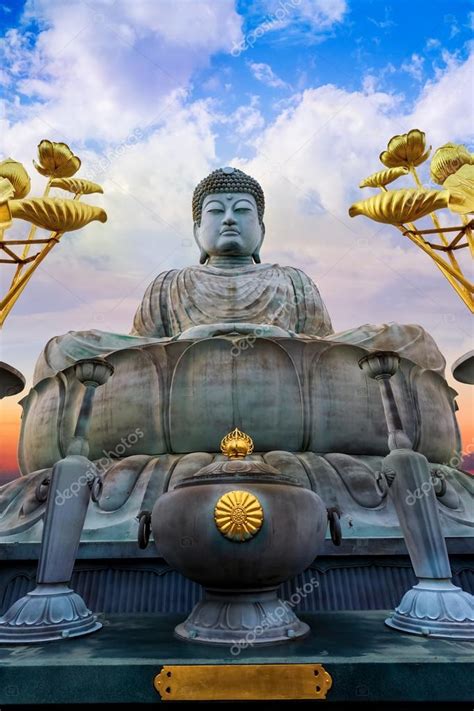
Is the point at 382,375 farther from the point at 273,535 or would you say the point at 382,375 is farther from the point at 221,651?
the point at 221,651

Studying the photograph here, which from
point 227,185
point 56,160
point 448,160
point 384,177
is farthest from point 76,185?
point 448,160

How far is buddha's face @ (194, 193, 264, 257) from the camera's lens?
679cm

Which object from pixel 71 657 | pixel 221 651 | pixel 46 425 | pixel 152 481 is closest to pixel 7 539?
pixel 152 481

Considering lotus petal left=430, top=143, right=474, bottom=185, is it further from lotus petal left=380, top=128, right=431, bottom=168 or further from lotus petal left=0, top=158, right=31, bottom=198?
lotus petal left=0, top=158, right=31, bottom=198

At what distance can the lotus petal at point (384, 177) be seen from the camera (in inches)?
190

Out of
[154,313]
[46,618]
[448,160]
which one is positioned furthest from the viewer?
[154,313]

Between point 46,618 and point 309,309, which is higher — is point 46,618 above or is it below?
below

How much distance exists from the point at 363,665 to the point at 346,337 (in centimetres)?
373

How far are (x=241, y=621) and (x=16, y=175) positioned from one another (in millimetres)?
3606

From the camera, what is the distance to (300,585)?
288cm

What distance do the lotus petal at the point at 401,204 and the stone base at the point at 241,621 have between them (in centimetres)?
276

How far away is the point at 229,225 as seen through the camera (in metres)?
6.82
